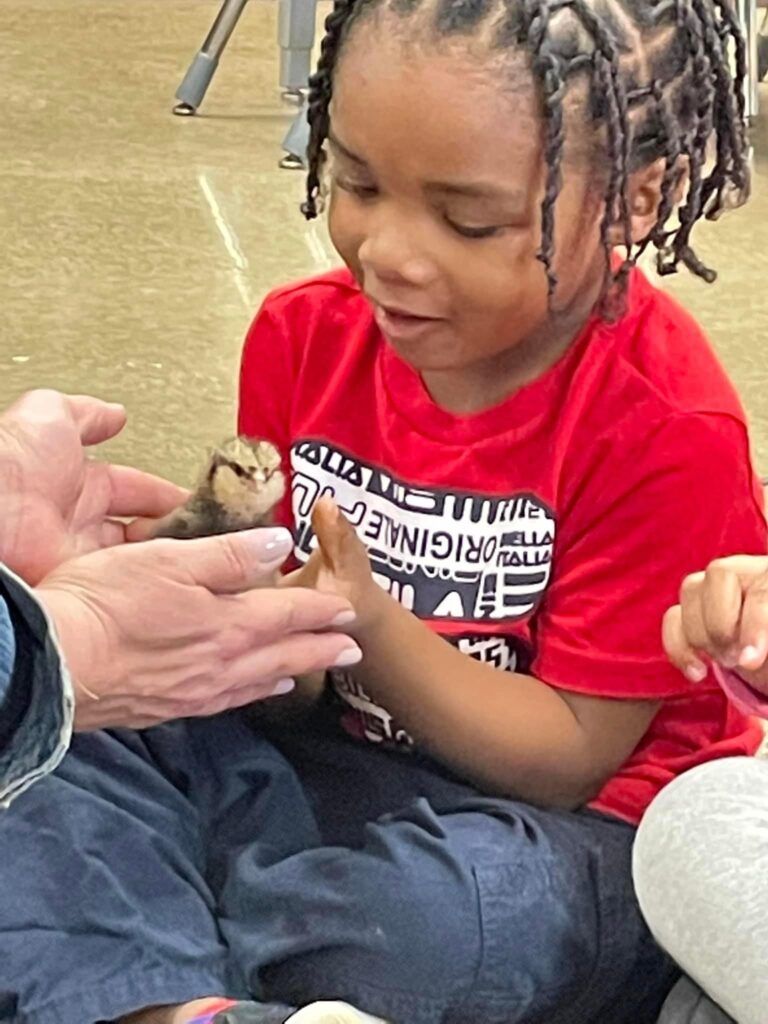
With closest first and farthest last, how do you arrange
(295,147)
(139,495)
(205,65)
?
(139,495), (295,147), (205,65)

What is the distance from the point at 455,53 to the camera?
31.5 inches

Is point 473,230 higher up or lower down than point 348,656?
higher up

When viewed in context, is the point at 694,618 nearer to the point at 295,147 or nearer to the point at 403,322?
the point at 403,322

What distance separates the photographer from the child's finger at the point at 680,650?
81cm

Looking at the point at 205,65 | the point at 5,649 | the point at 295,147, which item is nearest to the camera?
the point at 5,649

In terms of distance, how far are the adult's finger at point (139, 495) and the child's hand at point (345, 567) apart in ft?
0.55

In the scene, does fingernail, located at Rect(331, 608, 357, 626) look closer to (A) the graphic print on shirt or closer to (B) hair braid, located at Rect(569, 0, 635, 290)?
(A) the graphic print on shirt

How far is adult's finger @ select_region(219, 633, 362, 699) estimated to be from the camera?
0.87 metres

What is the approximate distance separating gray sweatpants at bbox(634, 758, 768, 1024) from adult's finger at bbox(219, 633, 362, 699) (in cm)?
18

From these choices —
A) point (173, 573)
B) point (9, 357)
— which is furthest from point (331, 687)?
point (9, 357)

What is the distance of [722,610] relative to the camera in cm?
79

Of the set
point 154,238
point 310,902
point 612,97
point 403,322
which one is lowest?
point 154,238

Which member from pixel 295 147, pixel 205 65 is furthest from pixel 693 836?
pixel 205 65

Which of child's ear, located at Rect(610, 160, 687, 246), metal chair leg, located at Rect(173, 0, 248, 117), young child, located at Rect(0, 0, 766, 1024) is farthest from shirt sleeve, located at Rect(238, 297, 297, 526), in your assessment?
metal chair leg, located at Rect(173, 0, 248, 117)
